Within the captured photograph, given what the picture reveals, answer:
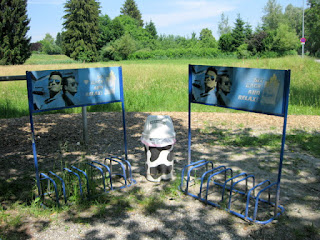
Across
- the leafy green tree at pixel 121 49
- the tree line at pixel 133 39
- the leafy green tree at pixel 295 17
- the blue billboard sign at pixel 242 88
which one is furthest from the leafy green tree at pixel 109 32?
the blue billboard sign at pixel 242 88

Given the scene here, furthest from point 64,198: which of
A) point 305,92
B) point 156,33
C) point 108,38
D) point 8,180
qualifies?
point 156,33

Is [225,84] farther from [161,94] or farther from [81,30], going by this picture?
[81,30]

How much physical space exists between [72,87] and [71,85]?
Result: 0.03m

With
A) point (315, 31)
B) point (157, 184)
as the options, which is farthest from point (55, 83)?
point (315, 31)

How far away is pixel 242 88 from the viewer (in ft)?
13.2

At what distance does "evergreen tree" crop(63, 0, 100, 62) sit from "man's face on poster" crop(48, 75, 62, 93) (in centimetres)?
5921

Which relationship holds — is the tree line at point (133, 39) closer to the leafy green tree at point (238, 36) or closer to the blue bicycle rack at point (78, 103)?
the leafy green tree at point (238, 36)

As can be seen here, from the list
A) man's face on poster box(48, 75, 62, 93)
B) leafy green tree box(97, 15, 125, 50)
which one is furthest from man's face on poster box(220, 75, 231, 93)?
leafy green tree box(97, 15, 125, 50)

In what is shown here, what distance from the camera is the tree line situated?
4669 centimetres

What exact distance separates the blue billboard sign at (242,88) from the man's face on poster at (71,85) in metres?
1.67

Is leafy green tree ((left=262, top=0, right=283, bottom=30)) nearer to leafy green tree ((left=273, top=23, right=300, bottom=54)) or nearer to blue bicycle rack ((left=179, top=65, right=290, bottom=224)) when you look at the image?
leafy green tree ((left=273, top=23, right=300, bottom=54))

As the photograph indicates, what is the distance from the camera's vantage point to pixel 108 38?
225 feet

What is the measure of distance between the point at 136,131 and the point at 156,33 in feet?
288

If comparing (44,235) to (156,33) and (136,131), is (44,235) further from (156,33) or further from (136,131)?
(156,33)
